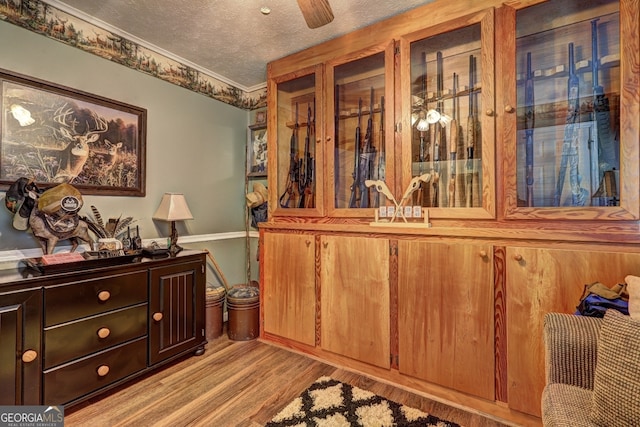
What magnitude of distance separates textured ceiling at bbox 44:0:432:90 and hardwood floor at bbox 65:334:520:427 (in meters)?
2.35

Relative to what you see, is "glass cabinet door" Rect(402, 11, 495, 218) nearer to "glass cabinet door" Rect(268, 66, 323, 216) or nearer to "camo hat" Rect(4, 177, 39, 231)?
"glass cabinet door" Rect(268, 66, 323, 216)

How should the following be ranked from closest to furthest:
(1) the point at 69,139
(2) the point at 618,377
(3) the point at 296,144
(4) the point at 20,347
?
(2) the point at 618,377 < (4) the point at 20,347 < (1) the point at 69,139 < (3) the point at 296,144

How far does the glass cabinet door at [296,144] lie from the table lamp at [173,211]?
0.69 meters

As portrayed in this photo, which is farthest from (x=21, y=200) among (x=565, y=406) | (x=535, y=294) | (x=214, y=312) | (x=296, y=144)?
(x=535, y=294)

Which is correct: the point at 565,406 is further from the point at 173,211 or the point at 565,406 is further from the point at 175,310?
the point at 173,211

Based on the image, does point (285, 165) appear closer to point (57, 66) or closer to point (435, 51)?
point (435, 51)

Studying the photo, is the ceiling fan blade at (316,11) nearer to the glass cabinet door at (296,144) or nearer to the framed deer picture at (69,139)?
the glass cabinet door at (296,144)

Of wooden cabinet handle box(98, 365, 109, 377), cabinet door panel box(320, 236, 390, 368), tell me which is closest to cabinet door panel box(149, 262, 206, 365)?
wooden cabinet handle box(98, 365, 109, 377)

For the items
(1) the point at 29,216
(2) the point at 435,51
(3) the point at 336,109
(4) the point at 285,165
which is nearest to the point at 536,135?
(2) the point at 435,51

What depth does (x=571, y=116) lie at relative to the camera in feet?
5.05

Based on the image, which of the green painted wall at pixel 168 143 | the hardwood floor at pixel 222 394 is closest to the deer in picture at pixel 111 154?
the green painted wall at pixel 168 143

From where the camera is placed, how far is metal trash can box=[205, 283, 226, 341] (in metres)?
2.47

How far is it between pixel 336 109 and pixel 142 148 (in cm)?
151

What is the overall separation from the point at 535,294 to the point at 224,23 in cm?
246
